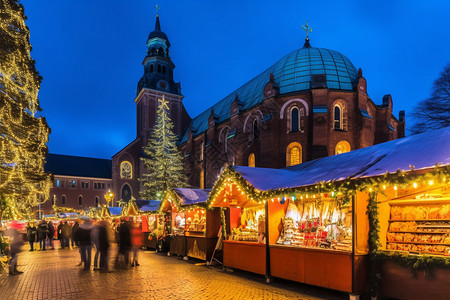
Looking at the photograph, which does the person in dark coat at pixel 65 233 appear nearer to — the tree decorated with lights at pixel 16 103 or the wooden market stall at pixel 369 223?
the tree decorated with lights at pixel 16 103

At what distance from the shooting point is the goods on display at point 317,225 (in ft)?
27.1

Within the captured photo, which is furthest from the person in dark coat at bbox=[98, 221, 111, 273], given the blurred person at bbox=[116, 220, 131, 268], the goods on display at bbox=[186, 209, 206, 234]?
the goods on display at bbox=[186, 209, 206, 234]

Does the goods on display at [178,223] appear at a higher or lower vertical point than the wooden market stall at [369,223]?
lower

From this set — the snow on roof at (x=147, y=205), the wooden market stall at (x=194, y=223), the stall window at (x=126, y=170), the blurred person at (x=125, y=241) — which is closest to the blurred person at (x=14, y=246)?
the blurred person at (x=125, y=241)

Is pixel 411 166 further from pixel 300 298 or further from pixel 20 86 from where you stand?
pixel 20 86

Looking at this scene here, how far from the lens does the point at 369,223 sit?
7.65 m

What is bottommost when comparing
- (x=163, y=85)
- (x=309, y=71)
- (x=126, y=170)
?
(x=126, y=170)

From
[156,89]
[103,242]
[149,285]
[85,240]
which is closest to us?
[149,285]

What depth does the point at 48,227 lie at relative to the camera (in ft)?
73.6

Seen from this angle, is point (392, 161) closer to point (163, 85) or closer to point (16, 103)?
point (16, 103)

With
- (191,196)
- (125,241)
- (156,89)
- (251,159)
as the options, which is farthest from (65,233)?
(156,89)

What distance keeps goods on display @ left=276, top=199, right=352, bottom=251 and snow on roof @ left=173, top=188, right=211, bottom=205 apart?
6.03 metres

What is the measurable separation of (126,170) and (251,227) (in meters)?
43.8

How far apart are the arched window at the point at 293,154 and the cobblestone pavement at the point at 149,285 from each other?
54.9 feet
